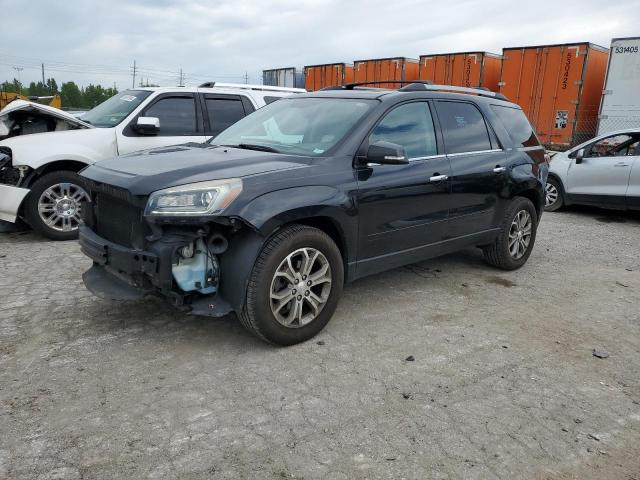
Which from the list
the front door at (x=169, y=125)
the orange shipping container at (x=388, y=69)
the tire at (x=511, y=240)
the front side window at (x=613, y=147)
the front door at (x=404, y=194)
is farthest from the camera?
the orange shipping container at (x=388, y=69)

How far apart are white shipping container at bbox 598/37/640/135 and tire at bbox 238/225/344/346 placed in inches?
481

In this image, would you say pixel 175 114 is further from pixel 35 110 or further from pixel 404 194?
pixel 404 194

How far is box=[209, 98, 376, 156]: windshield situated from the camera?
4105mm

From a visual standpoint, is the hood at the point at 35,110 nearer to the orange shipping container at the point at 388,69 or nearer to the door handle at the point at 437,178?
the door handle at the point at 437,178

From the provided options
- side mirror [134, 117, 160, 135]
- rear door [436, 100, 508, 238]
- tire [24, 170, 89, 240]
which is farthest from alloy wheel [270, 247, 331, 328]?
side mirror [134, 117, 160, 135]

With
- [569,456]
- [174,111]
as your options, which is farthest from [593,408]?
[174,111]

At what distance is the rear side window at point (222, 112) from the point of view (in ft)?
24.1

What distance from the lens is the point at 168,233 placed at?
3.37m

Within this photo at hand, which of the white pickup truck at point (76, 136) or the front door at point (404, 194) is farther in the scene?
the white pickup truck at point (76, 136)

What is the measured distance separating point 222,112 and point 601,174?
6.41m

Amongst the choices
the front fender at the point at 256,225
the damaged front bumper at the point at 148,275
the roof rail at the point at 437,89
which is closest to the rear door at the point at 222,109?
the roof rail at the point at 437,89

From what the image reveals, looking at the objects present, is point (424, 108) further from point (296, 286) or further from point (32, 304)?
point (32, 304)

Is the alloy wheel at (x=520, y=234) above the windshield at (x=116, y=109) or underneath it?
underneath

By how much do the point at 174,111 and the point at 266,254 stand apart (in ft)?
14.7
